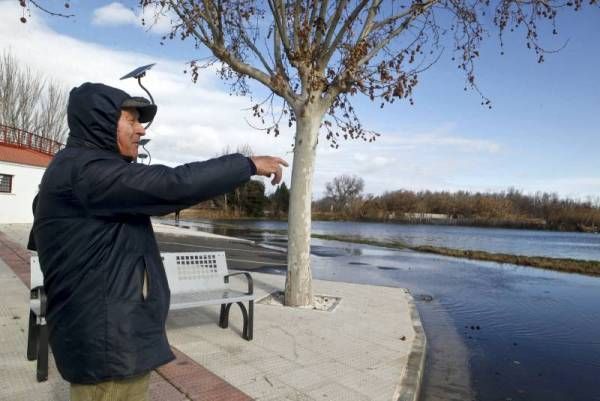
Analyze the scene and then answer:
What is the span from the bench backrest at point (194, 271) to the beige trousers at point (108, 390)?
3.65 meters

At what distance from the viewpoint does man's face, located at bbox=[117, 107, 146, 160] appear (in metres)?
2.01

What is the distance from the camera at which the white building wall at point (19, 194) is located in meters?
23.5

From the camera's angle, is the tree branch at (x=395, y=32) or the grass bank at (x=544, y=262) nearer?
the tree branch at (x=395, y=32)

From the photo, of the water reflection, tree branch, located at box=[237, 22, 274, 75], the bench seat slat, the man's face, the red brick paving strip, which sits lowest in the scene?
the red brick paving strip

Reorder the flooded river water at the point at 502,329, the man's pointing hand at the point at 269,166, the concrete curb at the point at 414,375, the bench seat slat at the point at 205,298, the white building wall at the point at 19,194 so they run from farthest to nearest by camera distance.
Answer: the white building wall at the point at 19,194 → the flooded river water at the point at 502,329 → the bench seat slat at the point at 205,298 → the concrete curb at the point at 414,375 → the man's pointing hand at the point at 269,166

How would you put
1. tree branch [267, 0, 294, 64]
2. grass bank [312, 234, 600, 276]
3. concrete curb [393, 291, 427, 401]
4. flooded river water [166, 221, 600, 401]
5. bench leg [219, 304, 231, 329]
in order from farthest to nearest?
grass bank [312, 234, 600, 276], tree branch [267, 0, 294, 64], bench leg [219, 304, 231, 329], flooded river water [166, 221, 600, 401], concrete curb [393, 291, 427, 401]

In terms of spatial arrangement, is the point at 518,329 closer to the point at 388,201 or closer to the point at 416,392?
the point at 416,392

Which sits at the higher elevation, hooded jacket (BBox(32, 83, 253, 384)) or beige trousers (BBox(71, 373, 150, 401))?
hooded jacket (BBox(32, 83, 253, 384))

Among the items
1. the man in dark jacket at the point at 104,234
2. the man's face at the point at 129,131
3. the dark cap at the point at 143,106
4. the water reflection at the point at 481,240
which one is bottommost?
the water reflection at the point at 481,240

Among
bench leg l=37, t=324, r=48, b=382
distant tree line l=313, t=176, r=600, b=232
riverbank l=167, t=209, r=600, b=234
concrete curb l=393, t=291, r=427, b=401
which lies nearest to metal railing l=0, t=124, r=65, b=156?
bench leg l=37, t=324, r=48, b=382

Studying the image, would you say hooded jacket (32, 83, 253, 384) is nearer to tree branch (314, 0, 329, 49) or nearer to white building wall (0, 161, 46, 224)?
tree branch (314, 0, 329, 49)

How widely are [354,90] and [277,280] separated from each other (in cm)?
480

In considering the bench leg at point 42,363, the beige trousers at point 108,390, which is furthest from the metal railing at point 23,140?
the beige trousers at point 108,390

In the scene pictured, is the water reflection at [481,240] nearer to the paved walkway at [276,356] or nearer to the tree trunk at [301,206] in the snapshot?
the tree trunk at [301,206]
